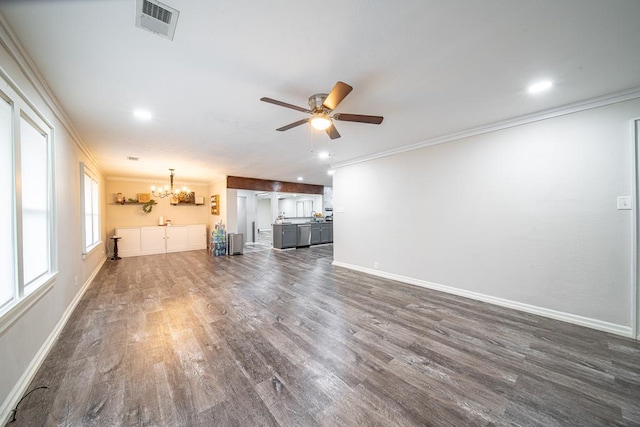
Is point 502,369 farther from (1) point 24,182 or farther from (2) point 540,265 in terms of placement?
(1) point 24,182

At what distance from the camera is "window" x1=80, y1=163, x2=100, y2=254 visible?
12.0ft

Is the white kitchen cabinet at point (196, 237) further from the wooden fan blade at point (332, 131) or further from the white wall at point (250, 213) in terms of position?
the wooden fan blade at point (332, 131)

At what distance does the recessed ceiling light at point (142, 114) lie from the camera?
2.58 m

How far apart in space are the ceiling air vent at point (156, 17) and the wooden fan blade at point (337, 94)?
109cm

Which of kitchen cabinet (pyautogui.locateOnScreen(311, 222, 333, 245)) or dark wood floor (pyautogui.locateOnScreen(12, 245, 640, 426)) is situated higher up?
kitchen cabinet (pyautogui.locateOnScreen(311, 222, 333, 245))

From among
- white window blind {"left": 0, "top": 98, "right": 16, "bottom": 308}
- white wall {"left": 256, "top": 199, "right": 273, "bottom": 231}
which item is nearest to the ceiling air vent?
white window blind {"left": 0, "top": 98, "right": 16, "bottom": 308}

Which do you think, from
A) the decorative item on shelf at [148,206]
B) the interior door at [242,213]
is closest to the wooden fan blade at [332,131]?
the decorative item on shelf at [148,206]

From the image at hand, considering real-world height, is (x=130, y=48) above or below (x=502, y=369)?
above

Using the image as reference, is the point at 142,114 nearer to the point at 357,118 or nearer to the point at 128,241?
the point at 357,118

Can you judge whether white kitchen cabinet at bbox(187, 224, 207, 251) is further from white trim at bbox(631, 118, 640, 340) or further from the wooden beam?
white trim at bbox(631, 118, 640, 340)

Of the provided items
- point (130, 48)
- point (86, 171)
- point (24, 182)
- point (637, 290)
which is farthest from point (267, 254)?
point (637, 290)

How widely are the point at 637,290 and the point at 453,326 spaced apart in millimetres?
1782

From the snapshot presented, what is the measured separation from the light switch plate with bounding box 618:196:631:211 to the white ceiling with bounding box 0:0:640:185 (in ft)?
3.58

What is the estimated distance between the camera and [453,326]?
8.18 feet
